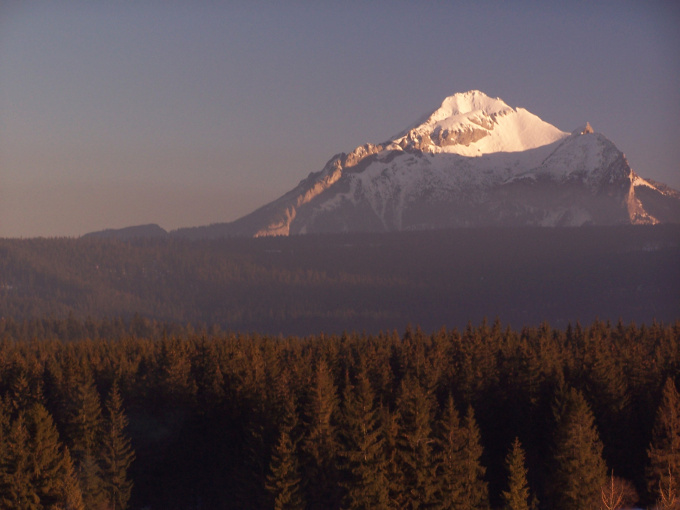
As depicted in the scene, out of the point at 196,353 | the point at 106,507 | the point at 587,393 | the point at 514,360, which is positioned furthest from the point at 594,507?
the point at 196,353

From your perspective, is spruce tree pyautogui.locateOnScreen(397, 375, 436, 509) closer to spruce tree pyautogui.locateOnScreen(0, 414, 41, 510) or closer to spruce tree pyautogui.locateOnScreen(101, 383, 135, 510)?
spruce tree pyautogui.locateOnScreen(0, 414, 41, 510)

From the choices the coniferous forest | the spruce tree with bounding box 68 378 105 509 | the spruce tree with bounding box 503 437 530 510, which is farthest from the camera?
the spruce tree with bounding box 68 378 105 509

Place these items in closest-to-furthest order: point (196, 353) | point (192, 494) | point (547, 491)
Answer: point (547, 491)
point (192, 494)
point (196, 353)

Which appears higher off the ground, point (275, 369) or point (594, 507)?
point (275, 369)

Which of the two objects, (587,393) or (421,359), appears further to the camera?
(421,359)

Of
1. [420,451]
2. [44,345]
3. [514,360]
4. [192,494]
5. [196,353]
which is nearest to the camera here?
[420,451]

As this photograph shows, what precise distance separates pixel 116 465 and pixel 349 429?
20.4 m

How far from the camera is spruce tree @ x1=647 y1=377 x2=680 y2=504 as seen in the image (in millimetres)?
55122

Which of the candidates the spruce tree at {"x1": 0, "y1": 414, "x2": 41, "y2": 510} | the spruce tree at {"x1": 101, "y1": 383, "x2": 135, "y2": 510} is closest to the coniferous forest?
the spruce tree at {"x1": 0, "y1": 414, "x2": 41, "y2": 510}

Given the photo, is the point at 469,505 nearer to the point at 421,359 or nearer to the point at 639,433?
the point at 639,433

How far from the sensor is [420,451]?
5484 cm

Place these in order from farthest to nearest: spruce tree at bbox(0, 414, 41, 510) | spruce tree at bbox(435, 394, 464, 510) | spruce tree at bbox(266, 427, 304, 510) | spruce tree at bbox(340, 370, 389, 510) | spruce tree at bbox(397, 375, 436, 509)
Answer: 1. spruce tree at bbox(266, 427, 304, 510)
2. spruce tree at bbox(0, 414, 41, 510)
3. spruce tree at bbox(340, 370, 389, 510)
4. spruce tree at bbox(435, 394, 464, 510)
5. spruce tree at bbox(397, 375, 436, 509)

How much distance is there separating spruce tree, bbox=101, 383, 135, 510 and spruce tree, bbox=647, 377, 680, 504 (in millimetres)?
35859

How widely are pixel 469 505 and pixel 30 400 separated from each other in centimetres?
4360
